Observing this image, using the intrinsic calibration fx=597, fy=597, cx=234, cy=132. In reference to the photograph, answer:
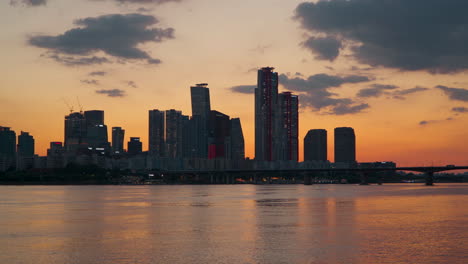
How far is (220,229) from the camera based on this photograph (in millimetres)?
61438

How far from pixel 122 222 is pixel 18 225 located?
11.6 m

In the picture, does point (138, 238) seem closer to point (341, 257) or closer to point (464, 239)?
point (341, 257)

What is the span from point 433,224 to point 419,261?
2876 cm

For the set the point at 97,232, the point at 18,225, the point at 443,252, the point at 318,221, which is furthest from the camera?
the point at 318,221

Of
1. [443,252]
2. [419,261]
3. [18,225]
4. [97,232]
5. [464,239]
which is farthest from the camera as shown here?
[18,225]

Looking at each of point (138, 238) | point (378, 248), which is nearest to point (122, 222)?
point (138, 238)

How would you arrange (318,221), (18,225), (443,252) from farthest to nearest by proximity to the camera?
(318,221)
(18,225)
(443,252)

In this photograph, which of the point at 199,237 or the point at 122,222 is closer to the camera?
the point at 199,237

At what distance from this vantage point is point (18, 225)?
66750 mm

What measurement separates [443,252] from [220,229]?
24249mm

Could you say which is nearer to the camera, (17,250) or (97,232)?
(17,250)

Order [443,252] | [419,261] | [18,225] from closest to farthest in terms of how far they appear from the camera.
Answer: [419,261]
[443,252]
[18,225]

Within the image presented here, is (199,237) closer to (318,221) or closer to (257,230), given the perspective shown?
(257,230)

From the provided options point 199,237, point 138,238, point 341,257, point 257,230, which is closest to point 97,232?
point 138,238
